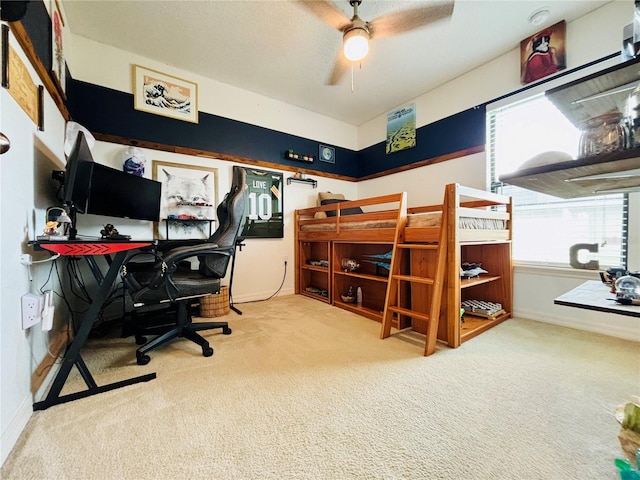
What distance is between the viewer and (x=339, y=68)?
2.82 meters

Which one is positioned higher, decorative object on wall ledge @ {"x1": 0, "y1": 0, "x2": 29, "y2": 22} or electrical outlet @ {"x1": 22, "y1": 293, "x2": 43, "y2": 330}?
decorative object on wall ledge @ {"x1": 0, "y1": 0, "x2": 29, "y2": 22}

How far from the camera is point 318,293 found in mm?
3439

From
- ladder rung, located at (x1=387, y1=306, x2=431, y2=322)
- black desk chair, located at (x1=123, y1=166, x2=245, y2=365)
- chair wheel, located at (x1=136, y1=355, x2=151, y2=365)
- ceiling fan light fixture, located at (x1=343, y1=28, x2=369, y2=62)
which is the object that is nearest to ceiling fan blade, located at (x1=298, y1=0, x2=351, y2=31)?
ceiling fan light fixture, located at (x1=343, y1=28, x2=369, y2=62)

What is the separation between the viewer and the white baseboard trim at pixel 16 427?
95 centimetres

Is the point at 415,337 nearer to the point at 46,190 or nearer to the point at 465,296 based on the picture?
the point at 465,296

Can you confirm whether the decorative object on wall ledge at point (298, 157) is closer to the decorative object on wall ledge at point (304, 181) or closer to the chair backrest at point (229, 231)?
the decorative object on wall ledge at point (304, 181)

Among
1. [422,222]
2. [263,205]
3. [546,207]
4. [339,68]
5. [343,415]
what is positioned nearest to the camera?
[343,415]

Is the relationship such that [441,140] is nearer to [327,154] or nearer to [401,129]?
[401,129]

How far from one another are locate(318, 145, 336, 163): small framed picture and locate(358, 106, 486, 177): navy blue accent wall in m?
0.71

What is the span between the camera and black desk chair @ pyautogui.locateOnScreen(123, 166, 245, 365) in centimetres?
158

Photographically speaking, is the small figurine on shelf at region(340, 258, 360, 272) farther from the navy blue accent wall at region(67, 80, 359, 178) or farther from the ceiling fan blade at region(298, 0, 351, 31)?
the ceiling fan blade at region(298, 0, 351, 31)

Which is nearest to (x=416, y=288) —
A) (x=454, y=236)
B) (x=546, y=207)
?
(x=454, y=236)

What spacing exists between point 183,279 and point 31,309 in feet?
2.25

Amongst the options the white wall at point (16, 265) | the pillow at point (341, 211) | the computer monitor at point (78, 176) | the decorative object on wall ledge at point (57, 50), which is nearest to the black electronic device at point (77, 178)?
the computer monitor at point (78, 176)
